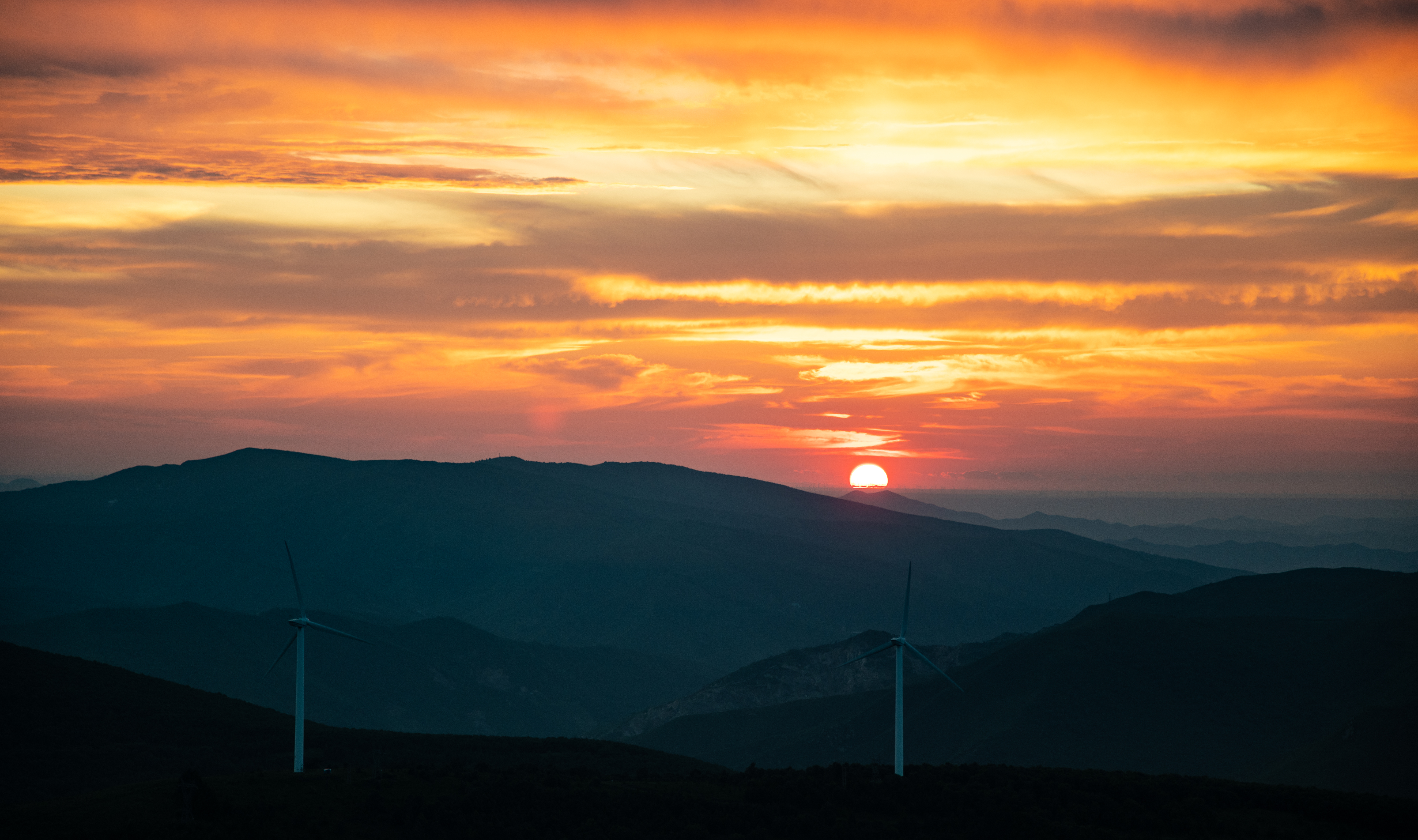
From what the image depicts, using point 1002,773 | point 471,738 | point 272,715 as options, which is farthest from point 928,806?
point 272,715

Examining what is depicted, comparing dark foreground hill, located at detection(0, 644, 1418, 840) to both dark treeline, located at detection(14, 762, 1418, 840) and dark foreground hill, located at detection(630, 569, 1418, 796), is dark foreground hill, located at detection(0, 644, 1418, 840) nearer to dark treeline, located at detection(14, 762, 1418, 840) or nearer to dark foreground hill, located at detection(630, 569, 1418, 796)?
dark treeline, located at detection(14, 762, 1418, 840)

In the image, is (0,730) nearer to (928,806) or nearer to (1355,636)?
(928,806)

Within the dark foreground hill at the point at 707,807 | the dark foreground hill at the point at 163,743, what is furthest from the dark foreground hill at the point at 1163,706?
the dark foreground hill at the point at 707,807

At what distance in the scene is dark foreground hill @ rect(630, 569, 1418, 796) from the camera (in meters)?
137

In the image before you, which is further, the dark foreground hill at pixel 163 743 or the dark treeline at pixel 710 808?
the dark foreground hill at pixel 163 743

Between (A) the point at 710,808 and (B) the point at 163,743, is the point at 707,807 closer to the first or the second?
(A) the point at 710,808

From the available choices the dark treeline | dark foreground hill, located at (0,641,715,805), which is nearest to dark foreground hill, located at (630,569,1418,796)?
dark foreground hill, located at (0,641,715,805)

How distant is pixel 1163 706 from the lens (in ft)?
508

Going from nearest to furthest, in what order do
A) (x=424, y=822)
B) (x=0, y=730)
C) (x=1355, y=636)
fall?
(x=424, y=822) < (x=0, y=730) < (x=1355, y=636)

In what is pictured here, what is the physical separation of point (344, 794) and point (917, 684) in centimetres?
12605

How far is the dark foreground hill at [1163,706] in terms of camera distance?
137125 mm

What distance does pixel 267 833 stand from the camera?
67000 millimetres

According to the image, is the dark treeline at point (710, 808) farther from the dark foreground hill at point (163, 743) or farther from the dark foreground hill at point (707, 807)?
the dark foreground hill at point (163, 743)

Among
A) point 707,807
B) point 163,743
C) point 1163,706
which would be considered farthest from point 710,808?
point 1163,706
